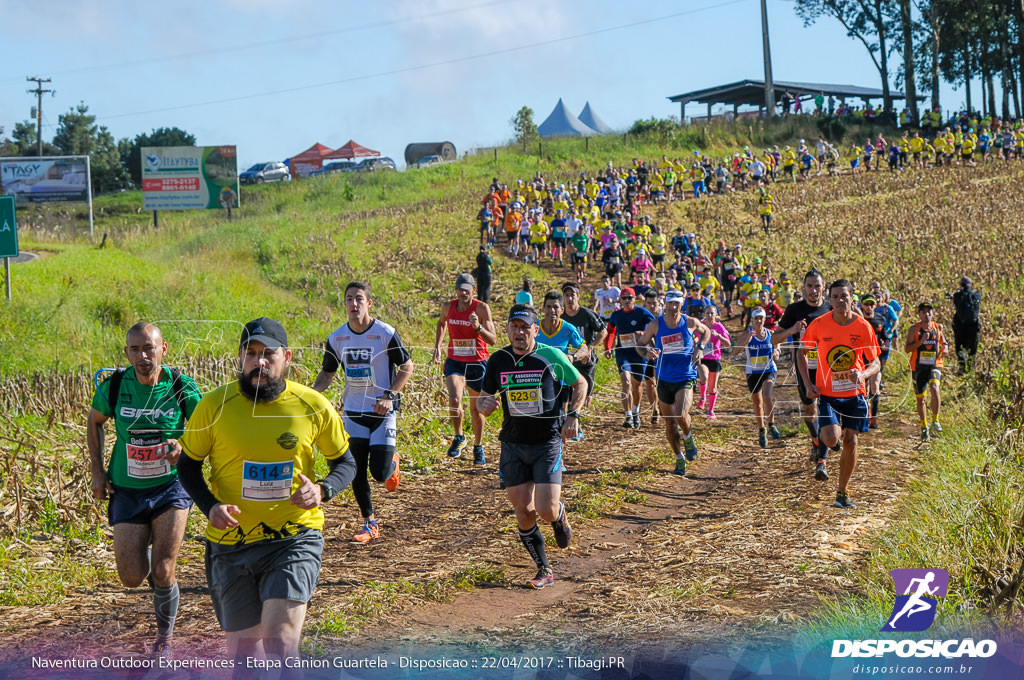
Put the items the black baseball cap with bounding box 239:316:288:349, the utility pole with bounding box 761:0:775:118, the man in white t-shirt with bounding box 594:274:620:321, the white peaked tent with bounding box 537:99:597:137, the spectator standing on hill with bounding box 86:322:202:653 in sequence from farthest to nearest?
1. the white peaked tent with bounding box 537:99:597:137
2. the utility pole with bounding box 761:0:775:118
3. the man in white t-shirt with bounding box 594:274:620:321
4. the spectator standing on hill with bounding box 86:322:202:653
5. the black baseball cap with bounding box 239:316:288:349

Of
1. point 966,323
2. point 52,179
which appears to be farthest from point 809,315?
point 52,179

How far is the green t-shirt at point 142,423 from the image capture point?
5.85 meters

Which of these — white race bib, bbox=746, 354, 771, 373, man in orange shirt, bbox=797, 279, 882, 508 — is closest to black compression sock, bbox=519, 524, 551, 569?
man in orange shirt, bbox=797, 279, 882, 508

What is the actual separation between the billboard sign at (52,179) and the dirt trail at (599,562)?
113ft

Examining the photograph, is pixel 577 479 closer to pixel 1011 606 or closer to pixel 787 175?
pixel 1011 606

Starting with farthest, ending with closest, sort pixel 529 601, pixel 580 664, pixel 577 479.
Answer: pixel 577 479 → pixel 529 601 → pixel 580 664

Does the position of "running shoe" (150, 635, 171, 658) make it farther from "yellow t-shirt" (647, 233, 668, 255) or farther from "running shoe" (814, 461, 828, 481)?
"yellow t-shirt" (647, 233, 668, 255)

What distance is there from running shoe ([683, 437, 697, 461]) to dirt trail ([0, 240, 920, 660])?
0.18 metres

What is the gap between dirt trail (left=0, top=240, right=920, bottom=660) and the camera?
6.27 m

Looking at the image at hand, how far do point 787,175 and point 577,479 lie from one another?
3646cm

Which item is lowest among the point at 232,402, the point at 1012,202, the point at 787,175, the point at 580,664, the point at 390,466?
the point at 580,664

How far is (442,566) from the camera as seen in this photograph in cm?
784

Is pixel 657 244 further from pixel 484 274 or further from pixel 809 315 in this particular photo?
pixel 809 315

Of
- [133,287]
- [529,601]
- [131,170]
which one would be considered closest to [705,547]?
[529,601]
